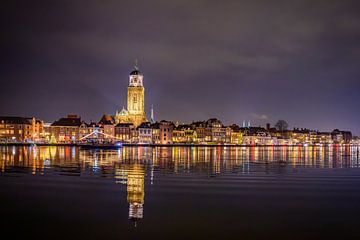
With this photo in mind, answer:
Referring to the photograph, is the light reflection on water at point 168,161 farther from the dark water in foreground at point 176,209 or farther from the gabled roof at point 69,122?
the gabled roof at point 69,122

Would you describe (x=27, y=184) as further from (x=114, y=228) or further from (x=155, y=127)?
(x=155, y=127)

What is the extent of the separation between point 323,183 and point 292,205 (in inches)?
376

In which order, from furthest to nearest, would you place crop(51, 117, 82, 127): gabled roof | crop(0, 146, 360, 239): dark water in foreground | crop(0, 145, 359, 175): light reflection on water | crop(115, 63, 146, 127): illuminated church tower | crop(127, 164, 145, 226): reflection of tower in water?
crop(115, 63, 146, 127): illuminated church tower, crop(51, 117, 82, 127): gabled roof, crop(0, 145, 359, 175): light reflection on water, crop(127, 164, 145, 226): reflection of tower in water, crop(0, 146, 360, 239): dark water in foreground

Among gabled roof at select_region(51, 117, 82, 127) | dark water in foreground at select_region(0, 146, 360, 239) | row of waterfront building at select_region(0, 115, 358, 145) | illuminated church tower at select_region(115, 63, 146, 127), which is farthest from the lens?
illuminated church tower at select_region(115, 63, 146, 127)

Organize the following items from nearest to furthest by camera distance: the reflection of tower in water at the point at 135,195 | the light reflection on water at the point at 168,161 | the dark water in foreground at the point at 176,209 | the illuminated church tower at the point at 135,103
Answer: the dark water in foreground at the point at 176,209 → the reflection of tower in water at the point at 135,195 → the light reflection on water at the point at 168,161 → the illuminated church tower at the point at 135,103

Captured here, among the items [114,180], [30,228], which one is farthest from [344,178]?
[30,228]

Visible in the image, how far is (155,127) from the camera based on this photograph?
17075cm

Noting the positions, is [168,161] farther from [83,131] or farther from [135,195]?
[83,131]

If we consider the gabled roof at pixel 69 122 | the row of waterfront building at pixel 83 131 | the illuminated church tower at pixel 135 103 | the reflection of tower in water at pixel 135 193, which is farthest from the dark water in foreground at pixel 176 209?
the illuminated church tower at pixel 135 103

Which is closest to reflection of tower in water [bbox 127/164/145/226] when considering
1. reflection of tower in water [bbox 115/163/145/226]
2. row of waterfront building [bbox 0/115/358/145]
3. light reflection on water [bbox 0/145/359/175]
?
reflection of tower in water [bbox 115/163/145/226]

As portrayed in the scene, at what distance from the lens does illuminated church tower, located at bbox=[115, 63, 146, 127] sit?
183 meters

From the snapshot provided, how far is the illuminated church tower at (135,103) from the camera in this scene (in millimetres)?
182750

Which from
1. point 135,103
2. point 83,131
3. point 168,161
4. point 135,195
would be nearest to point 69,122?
point 83,131

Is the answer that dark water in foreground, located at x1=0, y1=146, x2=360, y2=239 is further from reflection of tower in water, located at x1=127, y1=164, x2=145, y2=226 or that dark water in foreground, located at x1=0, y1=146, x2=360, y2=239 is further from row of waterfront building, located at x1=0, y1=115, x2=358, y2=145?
row of waterfront building, located at x1=0, y1=115, x2=358, y2=145
